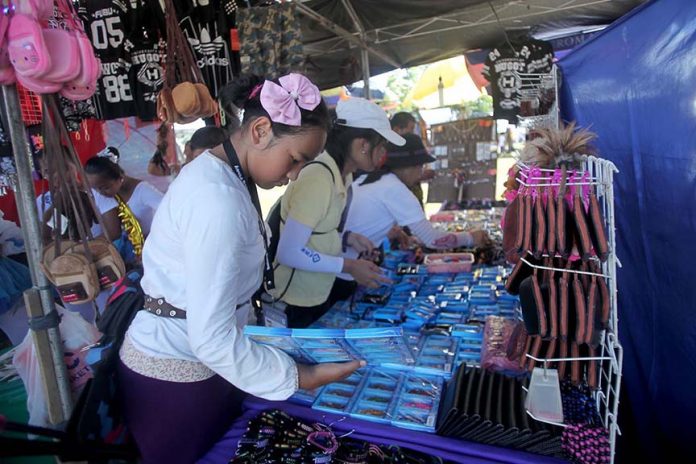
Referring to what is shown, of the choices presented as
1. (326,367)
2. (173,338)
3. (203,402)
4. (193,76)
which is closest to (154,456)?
(203,402)

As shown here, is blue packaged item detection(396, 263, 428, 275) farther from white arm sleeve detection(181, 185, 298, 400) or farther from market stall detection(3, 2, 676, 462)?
white arm sleeve detection(181, 185, 298, 400)

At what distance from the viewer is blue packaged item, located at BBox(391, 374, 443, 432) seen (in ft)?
4.27

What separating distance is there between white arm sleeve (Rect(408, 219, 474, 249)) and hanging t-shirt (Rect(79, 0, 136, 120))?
241 centimetres

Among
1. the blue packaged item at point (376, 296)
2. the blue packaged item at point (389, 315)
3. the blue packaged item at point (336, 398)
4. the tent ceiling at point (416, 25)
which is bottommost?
the blue packaged item at point (336, 398)

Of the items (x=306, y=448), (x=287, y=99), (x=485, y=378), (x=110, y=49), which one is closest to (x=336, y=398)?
(x=306, y=448)

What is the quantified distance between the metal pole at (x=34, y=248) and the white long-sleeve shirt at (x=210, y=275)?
0.31 metres

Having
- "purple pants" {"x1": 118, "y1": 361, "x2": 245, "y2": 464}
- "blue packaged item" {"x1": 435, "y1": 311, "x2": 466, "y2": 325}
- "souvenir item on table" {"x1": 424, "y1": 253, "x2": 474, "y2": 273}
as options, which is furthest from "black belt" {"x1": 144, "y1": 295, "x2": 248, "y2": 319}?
"souvenir item on table" {"x1": 424, "y1": 253, "x2": 474, "y2": 273}

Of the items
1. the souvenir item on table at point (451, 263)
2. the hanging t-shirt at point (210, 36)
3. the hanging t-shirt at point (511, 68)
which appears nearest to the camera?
the souvenir item on table at point (451, 263)

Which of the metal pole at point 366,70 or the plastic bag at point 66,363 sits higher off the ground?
the metal pole at point 366,70

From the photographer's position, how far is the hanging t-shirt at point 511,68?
16.5 feet

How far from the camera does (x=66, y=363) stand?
1436 millimetres

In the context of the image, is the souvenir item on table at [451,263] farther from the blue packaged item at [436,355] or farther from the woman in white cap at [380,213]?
the blue packaged item at [436,355]

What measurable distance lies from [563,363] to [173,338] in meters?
1.13

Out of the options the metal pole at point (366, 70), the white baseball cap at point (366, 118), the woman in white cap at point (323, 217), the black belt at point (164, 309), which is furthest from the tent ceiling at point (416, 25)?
the black belt at point (164, 309)
